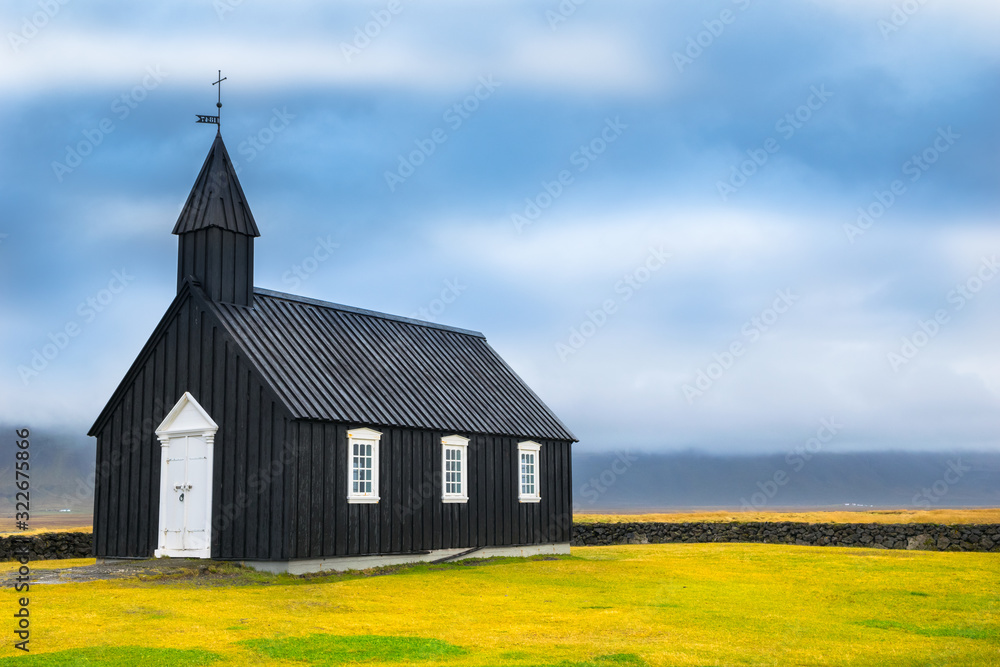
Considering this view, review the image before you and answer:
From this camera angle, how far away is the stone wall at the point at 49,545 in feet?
89.2

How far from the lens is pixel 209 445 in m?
22.2

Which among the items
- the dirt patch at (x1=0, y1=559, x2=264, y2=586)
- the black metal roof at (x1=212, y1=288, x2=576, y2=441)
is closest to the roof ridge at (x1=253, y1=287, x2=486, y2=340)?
the black metal roof at (x1=212, y1=288, x2=576, y2=441)

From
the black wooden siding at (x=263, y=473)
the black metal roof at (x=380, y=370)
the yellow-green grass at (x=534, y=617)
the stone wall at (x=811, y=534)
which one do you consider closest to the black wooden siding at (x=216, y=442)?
the black wooden siding at (x=263, y=473)

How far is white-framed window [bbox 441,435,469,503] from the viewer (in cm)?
2512

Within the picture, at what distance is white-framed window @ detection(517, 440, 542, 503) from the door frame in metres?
8.98

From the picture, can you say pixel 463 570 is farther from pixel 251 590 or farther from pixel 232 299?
pixel 232 299

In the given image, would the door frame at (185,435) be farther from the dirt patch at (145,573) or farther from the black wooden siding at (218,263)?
the black wooden siding at (218,263)

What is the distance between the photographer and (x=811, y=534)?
3447cm

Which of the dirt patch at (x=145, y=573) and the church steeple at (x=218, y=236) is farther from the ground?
the church steeple at (x=218, y=236)

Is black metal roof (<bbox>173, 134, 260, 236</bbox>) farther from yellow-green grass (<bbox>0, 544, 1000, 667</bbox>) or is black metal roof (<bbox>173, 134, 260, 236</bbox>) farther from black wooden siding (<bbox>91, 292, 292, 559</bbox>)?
yellow-green grass (<bbox>0, 544, 1000, 667</bbox>)

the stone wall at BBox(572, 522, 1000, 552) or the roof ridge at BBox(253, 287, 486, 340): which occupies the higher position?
A: the roof ridge at BBox(253, 287, 486, 340)

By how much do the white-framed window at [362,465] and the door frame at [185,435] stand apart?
118 inches

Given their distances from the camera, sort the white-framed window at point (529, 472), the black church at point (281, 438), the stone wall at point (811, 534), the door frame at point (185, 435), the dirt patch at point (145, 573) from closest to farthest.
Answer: the dirt patch at point (145, 573)
the black church at point (281, 438)
the door frame at point (185, 435)
the white-framed window at point (529, 472)
the stone wall at point (811, 534)

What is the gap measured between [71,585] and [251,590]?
3.17 metres
